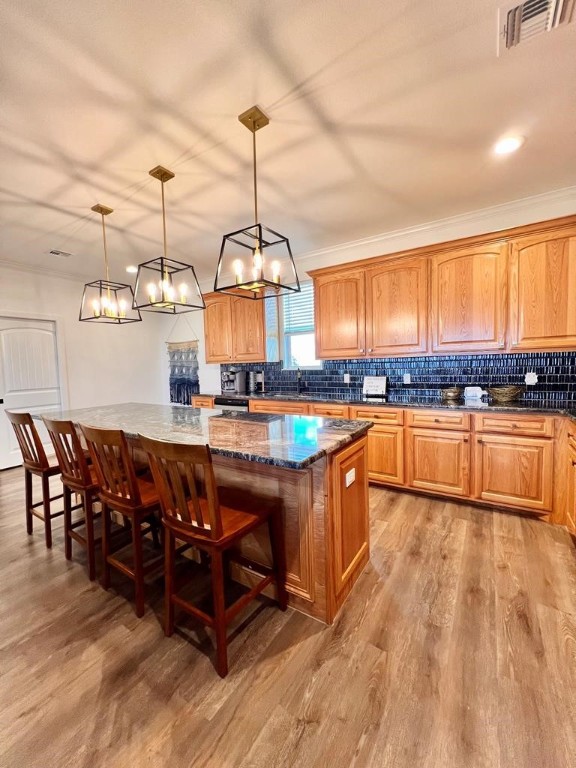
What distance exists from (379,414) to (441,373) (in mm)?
875

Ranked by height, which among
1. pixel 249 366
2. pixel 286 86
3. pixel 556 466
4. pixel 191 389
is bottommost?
pixel 556 466

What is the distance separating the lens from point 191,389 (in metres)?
5.88

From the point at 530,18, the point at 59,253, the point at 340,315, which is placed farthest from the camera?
the point at 59,253

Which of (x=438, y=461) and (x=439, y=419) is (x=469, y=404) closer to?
(x=439, y=419)

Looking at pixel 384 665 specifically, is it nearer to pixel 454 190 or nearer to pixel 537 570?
pixel 537 570

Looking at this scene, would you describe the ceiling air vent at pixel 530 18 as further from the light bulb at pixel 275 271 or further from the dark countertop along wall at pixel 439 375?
the dark countertop along wall at pixel 439 375

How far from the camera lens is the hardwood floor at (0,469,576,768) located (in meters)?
1.16

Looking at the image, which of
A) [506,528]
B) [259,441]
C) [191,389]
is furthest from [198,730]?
[191,389]

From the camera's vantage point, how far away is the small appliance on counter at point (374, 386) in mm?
3758

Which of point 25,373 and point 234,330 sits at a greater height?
point 234,330

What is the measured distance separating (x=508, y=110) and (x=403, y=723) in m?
2.95

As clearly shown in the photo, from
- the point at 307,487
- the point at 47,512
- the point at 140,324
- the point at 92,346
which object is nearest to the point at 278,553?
the point at 307,487

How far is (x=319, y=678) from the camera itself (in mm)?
1416

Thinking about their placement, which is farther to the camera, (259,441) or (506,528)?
(506,528)
